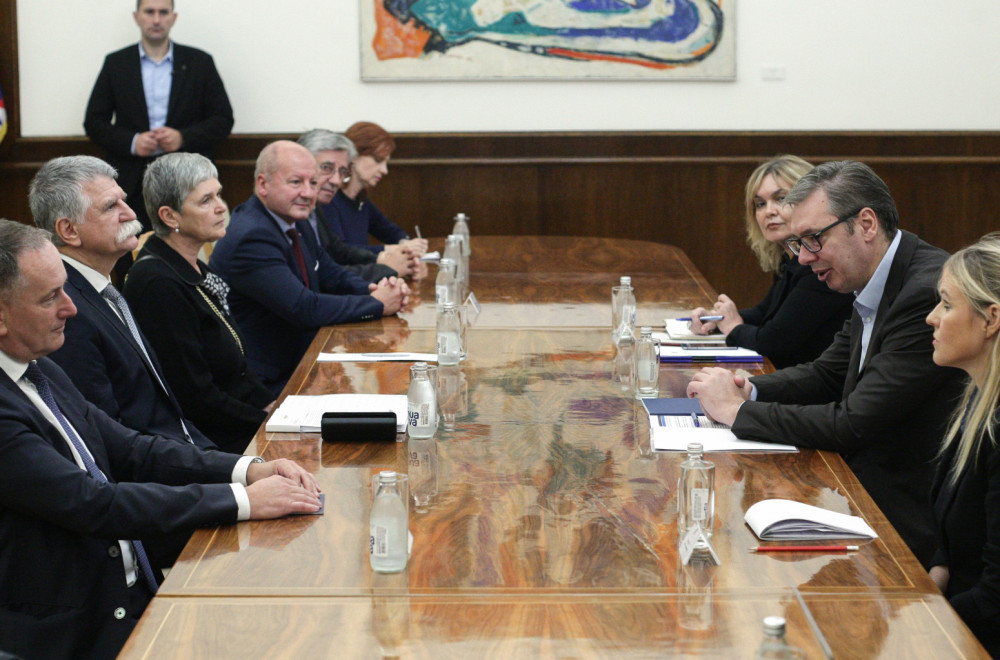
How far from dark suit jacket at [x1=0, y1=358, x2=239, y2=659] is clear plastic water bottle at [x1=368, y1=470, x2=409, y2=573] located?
0.37 metres

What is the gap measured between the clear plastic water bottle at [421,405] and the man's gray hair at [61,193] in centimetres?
109

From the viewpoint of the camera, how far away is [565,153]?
7.24m

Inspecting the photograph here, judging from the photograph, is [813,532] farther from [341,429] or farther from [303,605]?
[341,429]

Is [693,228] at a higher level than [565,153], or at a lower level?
lower

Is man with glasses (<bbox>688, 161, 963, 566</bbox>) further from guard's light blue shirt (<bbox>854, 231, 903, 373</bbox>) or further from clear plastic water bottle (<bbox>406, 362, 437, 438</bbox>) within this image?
clear plastic water bottle (<bbox>406, 362, 437, 438</bbox>)

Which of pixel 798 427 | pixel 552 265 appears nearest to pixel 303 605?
pixel 798 427

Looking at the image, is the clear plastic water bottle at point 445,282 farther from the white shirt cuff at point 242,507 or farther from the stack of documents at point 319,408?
the white shirt cuff at point 242,507

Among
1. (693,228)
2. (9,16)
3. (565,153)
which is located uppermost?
(9,16)

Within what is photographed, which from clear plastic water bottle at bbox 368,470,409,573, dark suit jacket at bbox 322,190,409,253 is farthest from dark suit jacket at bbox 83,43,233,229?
clear plastic water bottle at bbox 368,470,409,573

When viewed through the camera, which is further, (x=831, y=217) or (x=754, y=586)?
(x=831, y=217)

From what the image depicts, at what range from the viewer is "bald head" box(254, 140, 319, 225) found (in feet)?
13.7

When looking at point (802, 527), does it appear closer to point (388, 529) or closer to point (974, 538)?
point (974, 538)

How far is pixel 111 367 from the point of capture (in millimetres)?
2832

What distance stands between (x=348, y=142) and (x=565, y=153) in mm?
2253
